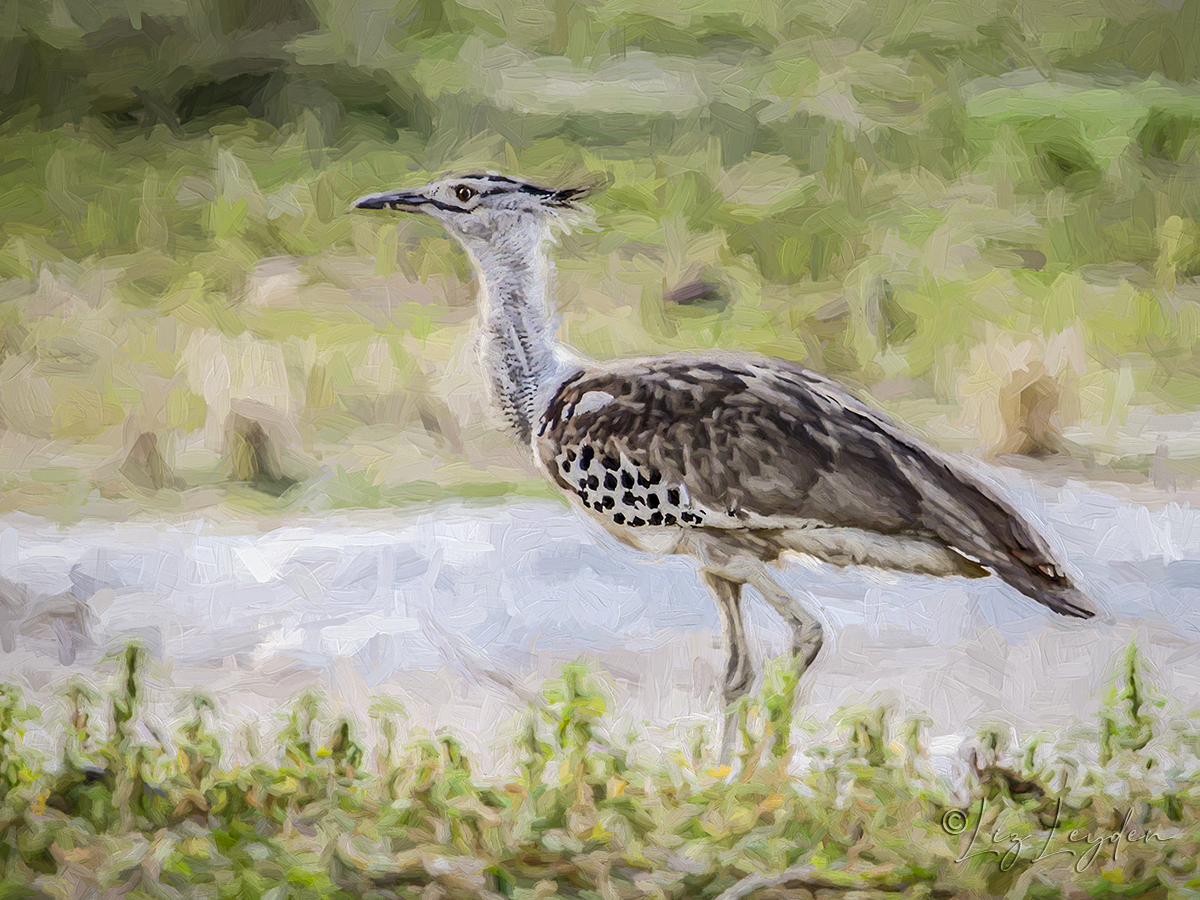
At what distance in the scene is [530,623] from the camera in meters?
1.66

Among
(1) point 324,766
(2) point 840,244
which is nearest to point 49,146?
(1) point 324,766

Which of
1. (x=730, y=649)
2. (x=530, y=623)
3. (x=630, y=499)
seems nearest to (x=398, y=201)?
(x=630, y=499)

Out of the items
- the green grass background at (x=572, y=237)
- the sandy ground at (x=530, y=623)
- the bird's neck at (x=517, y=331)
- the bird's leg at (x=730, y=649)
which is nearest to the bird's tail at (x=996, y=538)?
the sandy ground at (x=530, y=623)

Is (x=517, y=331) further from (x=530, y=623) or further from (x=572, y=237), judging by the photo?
(x=530, y=623)

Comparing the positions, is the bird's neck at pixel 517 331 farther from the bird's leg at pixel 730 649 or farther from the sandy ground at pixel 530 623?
the bird's leg at pixel 730 649

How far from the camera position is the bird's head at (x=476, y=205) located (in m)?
1.65

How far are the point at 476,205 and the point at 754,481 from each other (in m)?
0.72

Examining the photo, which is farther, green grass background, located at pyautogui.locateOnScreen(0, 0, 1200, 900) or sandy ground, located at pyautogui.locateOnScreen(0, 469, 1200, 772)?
green grass background, located at pyautogui.locateOnScreen(0, 0, 1200, 900)

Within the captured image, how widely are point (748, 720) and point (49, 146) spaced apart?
1771 mm

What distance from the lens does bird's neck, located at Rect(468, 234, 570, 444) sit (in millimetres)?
1625

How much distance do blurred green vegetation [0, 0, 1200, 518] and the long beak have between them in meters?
0.12

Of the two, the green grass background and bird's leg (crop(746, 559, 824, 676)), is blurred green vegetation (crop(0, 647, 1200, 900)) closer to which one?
bird's leg (crop(746, 559, 824, 676))

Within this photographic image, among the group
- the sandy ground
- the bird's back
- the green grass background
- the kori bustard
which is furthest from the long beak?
the sandy ground

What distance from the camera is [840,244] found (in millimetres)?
1864
